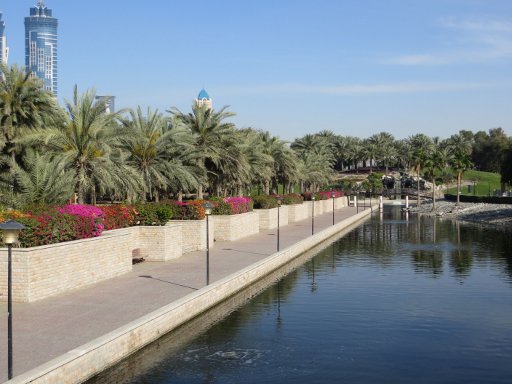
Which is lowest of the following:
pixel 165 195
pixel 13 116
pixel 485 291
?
pixel 485 291

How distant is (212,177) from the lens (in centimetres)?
4272

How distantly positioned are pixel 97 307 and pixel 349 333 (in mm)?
6541

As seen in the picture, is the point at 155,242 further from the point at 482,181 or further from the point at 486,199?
the point at 482,181

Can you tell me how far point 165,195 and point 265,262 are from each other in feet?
59.1

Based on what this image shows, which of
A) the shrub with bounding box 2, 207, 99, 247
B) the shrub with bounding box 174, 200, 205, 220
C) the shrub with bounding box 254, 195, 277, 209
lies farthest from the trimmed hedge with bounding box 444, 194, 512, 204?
the shrub with bounding box 2, 207, 99, 247

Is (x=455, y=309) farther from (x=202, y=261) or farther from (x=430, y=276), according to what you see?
(x=202, y=261)

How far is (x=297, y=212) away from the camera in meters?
56.8

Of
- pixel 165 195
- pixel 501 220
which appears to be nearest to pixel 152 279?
pixel 165 195

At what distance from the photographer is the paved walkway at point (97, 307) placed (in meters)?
12.6

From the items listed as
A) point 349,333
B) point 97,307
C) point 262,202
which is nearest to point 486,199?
point 262,202

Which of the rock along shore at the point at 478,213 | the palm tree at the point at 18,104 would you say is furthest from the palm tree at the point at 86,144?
the rock along shore at the point at 478,213

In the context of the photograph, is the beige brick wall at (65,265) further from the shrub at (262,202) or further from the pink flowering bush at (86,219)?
the shrub at (262,202)

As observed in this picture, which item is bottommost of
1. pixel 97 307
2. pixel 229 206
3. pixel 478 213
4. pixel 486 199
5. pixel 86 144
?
pixel 97 307

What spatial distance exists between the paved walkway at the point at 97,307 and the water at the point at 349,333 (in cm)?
107
